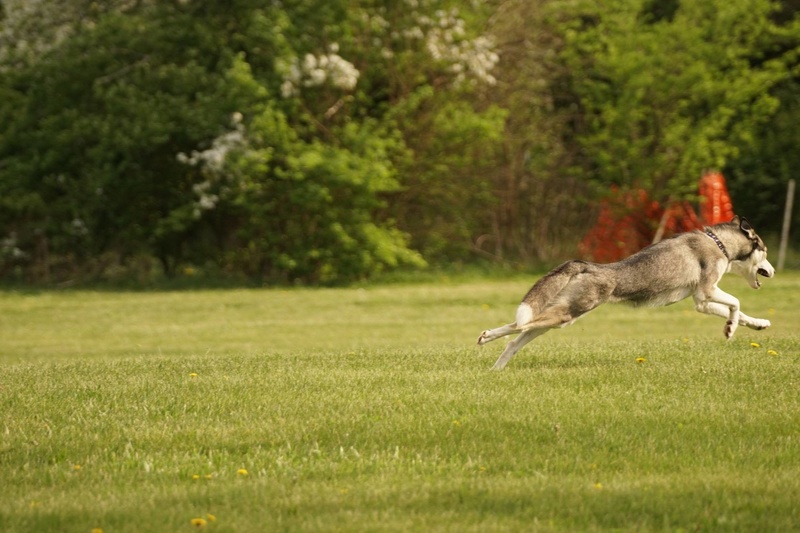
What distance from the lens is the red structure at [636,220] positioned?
26.3 m

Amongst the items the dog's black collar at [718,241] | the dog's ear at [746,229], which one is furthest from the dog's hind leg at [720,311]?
the dog's ear at [746,229]

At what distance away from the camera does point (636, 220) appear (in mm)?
26547

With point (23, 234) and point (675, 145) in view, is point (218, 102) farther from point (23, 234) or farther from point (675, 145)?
point (675, 145)

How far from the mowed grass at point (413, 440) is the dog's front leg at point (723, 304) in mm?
268

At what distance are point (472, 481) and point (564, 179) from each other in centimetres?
2185

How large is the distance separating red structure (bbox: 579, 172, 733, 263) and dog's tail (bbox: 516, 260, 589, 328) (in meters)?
16.5

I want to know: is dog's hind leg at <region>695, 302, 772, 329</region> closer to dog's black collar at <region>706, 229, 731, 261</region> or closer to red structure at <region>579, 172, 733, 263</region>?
dog's black collar at <region>706, 229, 731, 261</region>

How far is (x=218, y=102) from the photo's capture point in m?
24.7

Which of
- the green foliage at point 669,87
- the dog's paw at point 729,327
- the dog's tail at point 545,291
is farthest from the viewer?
the green foliage at point 669,87

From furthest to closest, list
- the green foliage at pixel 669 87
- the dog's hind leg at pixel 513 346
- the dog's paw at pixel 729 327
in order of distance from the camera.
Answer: the green foliage at pixel 669 87
the dog's paw at pixel 729 327
the dog's hind leg at pixel 513 346

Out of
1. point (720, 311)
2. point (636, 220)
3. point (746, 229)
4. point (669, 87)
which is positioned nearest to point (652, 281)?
point (720, 311)

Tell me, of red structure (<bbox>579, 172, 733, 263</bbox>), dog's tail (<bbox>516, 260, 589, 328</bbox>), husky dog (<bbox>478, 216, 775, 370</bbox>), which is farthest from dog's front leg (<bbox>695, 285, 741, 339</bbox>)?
red structure (<bbox>579, 172, 733, 263</bbox>)

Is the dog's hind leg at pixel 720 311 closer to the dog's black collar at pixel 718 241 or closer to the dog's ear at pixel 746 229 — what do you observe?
the dog's black collar at pixel 718 241

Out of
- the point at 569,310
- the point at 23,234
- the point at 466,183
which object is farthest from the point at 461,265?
the point at 569,310
